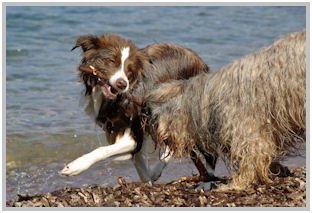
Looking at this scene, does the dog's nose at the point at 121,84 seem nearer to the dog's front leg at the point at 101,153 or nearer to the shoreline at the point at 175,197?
the dog's front leg at the point at 101,153

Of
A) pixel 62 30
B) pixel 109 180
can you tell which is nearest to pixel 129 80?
pixel 109 180

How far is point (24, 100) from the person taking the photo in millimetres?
10000

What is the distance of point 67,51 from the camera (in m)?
12.6

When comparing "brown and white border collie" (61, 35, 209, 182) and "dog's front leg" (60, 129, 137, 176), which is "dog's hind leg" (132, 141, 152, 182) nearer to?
"brown and white border collie" (61, 35, 209, 182)

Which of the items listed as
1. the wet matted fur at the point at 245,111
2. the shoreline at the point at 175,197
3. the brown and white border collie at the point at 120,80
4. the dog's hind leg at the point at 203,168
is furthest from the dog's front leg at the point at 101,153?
the dog's hind leg at the point at 203,168

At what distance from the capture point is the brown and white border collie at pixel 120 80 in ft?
21.5

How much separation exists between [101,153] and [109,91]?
1.85 feet

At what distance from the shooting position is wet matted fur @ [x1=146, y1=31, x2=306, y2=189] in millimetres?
5598

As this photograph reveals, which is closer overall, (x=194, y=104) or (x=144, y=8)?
(x=194, y=104)

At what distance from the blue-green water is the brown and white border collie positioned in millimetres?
845

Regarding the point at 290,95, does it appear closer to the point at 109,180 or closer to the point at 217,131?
the point at 217,131

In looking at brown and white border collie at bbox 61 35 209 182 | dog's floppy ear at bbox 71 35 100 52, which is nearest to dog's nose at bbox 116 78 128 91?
brown and white border collie at bbox 61 35 209 182

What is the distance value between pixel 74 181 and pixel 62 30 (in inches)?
291

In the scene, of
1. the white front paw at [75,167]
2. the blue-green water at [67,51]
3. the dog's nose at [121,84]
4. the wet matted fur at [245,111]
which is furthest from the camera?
the blue-green water at [67,51]
